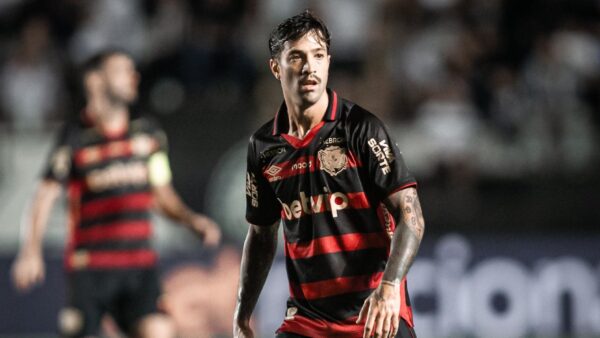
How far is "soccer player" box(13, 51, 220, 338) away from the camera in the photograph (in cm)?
774

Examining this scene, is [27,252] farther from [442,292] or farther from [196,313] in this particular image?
[442,292]

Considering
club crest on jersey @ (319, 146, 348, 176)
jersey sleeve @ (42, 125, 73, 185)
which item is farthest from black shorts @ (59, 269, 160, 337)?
club crest on jersey @ (319, 146, 348, 176)

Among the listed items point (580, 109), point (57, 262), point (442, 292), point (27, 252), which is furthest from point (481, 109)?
point (27, 252)

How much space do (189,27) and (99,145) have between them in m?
4.59

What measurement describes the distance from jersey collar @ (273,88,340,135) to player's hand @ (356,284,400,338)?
2.75ft

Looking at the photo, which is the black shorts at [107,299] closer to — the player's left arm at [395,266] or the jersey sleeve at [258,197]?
the jersey sleeve at [258,197]

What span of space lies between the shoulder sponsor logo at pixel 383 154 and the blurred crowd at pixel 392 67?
23.0ft

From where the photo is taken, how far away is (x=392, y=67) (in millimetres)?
12328

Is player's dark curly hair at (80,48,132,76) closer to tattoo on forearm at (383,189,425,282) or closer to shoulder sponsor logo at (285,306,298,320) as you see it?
shoulder sponsor logo at (285,306,298,320)

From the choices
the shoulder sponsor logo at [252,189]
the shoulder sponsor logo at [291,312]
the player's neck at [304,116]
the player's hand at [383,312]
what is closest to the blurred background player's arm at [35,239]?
the shoulder sponsor logo at [252,189]

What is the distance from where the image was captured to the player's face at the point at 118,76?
8.05m

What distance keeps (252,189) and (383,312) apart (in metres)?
1.08

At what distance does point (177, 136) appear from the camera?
11617mm

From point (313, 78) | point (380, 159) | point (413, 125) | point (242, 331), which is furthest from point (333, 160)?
point (413, 125)
